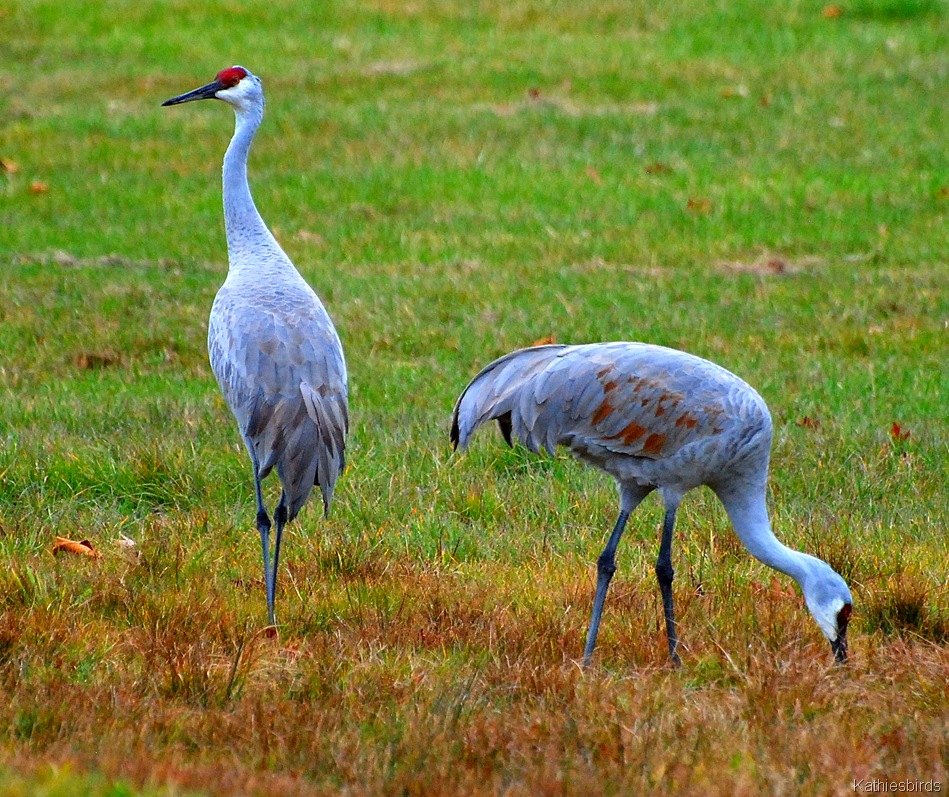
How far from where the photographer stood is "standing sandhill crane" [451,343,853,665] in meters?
4.65

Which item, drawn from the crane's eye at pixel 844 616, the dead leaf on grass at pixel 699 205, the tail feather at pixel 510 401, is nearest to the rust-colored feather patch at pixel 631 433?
the tail feather at pixel 510 401

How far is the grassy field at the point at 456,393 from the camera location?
3709 millimetres

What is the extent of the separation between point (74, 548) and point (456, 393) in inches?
104

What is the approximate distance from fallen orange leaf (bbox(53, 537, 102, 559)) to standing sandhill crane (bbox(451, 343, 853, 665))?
1386 mm

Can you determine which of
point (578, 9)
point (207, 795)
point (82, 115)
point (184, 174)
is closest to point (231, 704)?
point (207, 795)

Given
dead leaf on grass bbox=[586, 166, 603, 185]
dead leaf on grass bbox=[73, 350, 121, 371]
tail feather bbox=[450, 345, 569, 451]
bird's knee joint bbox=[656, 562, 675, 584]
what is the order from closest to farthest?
1. bird's knee joint bbox=[656, 562, 675, 584]
2. tail feather bbox=[450, 345, 569, 451]
3. dead leaf on grass bbox=[73, 350, 121, 371]
4. dead leaf on grass bbox=[586, 166, 603, 185]

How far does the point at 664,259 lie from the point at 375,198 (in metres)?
2.78

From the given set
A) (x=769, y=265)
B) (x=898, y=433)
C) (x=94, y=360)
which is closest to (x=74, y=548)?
(x=94, y=360)

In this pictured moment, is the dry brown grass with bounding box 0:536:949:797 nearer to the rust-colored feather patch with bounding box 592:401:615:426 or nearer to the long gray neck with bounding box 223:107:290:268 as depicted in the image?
the rust-colored feather patch with bounding box 592:401:615:426

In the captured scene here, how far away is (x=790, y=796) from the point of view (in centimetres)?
334

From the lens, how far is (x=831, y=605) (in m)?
4.36

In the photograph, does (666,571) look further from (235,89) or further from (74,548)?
(235,89)

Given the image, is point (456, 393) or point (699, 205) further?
point (699, 205)

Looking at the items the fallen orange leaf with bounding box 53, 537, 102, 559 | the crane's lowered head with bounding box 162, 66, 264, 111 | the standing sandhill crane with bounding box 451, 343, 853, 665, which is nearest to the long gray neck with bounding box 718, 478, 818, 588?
the standing sandhill crane with bounding box 451, 343, 853, 665
